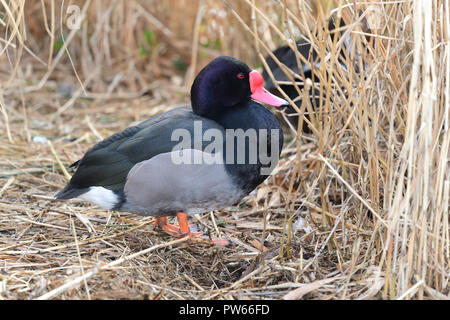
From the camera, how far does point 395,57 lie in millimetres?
2488

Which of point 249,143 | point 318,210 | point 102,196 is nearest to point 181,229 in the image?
point 102,196

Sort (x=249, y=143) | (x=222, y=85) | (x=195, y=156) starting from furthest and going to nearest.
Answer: (x=222, y=85) < (x=249, y=143) < (x=195, y=156)

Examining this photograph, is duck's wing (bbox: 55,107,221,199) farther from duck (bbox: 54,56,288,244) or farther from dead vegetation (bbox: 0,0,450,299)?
dead vegetation (bbox: 0,0,450,299)

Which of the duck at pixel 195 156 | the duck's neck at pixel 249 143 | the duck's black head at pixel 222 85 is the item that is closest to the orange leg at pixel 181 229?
the duck at pixel 195 156

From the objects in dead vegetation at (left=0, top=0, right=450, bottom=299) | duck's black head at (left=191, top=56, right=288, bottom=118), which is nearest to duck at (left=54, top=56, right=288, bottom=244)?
duck's black head at (left=191, top=56, right=288, bottom=118)

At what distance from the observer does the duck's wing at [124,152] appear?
9.26 feet

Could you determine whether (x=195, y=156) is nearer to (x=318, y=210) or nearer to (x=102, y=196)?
(x=102, y=196)

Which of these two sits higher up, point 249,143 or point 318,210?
point 249,143

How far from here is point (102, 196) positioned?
2863mm

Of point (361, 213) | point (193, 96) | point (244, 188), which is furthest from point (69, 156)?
point (361, 213)

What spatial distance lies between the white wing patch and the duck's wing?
0.07 feet

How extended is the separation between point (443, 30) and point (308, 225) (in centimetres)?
128

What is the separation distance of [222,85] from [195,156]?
0.44 m
